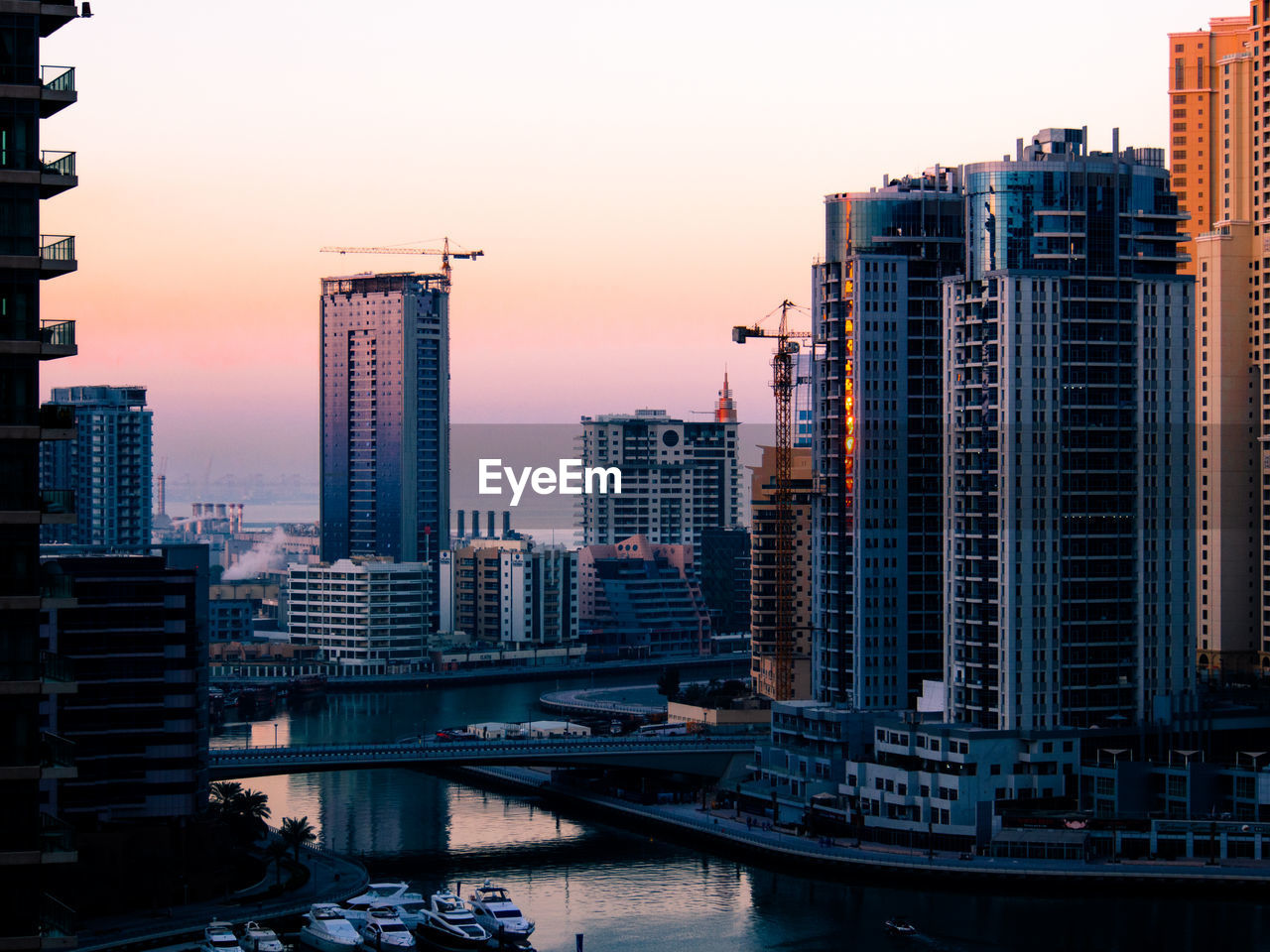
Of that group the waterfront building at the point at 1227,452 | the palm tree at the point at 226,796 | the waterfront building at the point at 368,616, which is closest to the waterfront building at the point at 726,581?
the waterfront building at the point at 368,616

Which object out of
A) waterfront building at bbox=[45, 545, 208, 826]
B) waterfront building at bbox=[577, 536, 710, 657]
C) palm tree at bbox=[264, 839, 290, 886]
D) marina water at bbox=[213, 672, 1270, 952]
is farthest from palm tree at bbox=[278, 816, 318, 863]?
waterfront building at bbox=[577, 536, 710, 657]

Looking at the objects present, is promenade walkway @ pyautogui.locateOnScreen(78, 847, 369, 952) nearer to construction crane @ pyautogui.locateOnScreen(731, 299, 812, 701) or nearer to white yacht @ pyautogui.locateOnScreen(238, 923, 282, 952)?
white yacht @ pyautogui.locateOnScreen(238, 923, 282, 952)

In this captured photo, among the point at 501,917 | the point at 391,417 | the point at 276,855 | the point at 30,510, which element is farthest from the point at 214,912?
the point at 391,417

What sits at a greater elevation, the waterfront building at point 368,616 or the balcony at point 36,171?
the balcony at point 36,171

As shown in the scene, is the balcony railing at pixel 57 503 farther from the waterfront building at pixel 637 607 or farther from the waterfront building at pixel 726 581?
the waterfront building at pixel 726 581

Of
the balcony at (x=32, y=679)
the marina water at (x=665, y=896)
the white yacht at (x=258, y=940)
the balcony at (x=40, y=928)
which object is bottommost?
the marina water at (x=665, y=896)

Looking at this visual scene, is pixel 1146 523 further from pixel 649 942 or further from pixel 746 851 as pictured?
pixel 649 942

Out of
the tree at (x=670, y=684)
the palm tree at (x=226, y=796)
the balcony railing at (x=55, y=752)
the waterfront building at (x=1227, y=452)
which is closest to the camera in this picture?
the balcony railing at (x=55, y=752)
